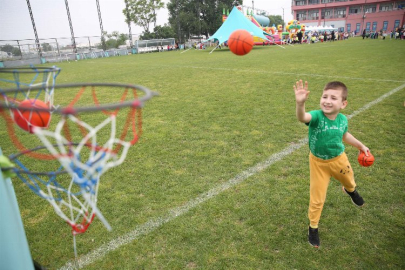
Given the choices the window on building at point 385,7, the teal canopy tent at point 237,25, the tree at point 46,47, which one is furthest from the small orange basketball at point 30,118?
the window on building at point 385,7

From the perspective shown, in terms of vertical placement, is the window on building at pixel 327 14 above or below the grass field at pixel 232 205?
above

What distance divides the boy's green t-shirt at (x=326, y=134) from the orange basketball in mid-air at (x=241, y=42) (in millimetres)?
6363

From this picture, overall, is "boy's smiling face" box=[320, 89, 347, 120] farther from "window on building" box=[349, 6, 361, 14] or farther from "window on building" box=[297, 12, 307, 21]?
"window on building" box=[297, 12, 307, 21]

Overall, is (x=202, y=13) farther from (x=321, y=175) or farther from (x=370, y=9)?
(x=321, y=175)

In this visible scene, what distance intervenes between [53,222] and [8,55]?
3302 cm

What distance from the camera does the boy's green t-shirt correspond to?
267 centimetres

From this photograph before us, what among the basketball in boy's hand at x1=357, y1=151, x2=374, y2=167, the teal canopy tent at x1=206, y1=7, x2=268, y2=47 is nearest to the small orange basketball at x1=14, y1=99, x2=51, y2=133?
the basketball in boy's hand at x1=357, y1=151, x2=374, y2=167

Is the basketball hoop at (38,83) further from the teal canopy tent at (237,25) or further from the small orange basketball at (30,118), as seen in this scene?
the teal canopy tent at (237,25)

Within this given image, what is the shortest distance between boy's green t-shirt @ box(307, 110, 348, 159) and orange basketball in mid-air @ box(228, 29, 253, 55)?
636 cm

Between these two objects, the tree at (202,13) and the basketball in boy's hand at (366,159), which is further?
the tree at (202,13)

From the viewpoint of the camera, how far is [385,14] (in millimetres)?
64000

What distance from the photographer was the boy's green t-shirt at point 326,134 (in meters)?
2.67

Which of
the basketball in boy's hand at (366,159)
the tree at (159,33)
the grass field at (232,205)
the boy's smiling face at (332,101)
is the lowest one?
the grass field at (232,205)

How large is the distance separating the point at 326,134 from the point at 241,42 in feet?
21.6
